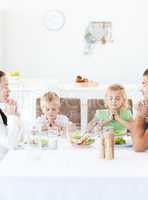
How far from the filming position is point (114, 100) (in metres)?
3.22

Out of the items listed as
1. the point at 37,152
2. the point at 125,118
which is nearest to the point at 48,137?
the point at 37,152

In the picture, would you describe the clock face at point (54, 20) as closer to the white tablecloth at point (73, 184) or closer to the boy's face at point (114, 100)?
the boy's face at point (114, 100)

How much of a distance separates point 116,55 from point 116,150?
12.9 ft

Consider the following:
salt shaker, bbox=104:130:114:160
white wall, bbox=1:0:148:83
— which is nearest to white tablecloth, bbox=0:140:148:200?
salt shaker, bbox=104:130:114:160

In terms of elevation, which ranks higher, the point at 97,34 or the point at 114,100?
the point at 97,34

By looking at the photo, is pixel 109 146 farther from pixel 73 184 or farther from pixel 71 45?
pixel 71 45

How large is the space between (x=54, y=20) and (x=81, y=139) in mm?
3916

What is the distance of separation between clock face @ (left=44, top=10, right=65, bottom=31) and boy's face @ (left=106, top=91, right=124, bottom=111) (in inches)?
126

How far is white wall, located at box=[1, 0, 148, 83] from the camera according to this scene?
6277 mm

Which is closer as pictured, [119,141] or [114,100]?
[119,141]

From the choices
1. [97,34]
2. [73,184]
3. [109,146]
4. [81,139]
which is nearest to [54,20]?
[97,34]

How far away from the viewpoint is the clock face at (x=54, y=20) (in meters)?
6.29

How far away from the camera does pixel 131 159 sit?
228 cm

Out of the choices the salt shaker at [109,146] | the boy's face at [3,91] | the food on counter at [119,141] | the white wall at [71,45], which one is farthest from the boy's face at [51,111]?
the white wall at [71,45]
